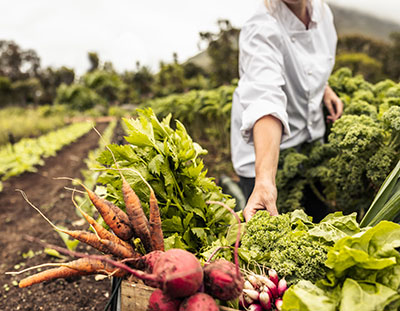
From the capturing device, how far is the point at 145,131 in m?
1.65

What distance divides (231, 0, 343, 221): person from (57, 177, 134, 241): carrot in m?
0.62

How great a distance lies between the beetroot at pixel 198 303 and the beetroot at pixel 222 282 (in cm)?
5

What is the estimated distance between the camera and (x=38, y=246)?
3443mm

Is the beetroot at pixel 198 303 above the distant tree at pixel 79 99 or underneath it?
underneath

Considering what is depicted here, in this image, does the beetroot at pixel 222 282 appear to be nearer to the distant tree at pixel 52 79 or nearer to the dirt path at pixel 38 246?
the dirt path at pixel 38 246

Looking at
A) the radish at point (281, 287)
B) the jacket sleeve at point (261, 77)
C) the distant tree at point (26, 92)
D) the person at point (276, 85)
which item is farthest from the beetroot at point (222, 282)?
the distant tree at point (26, 92)

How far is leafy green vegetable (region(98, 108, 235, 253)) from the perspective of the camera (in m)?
1.53

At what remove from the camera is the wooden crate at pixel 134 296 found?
3.79 feet

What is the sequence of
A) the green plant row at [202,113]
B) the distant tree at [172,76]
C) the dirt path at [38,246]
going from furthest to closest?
1. the distant tree at [172,76]
2. the green plant row at [202,113]
3. the dirt path at [38,246]

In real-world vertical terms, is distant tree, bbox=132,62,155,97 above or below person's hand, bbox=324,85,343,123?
above

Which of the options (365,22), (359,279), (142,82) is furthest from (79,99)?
(365,22)

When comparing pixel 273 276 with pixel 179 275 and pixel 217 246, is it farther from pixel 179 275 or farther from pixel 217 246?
pixel 179 275

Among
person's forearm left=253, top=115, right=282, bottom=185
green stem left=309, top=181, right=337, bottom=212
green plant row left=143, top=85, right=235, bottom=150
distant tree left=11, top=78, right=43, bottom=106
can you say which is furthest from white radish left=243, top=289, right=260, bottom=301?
distant tree left=11, top=78, right=43, bottom=106

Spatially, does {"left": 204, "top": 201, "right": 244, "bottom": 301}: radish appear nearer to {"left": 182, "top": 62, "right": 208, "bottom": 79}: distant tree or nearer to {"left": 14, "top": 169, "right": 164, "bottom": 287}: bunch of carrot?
{"left": 14, "top": 169, "right": 164, "bottom": 287}: bunch of carrot
